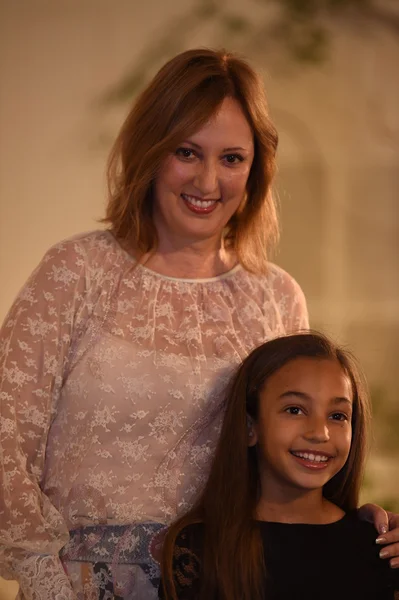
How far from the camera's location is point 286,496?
7.61ft

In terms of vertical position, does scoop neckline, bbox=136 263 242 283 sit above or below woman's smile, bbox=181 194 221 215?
below

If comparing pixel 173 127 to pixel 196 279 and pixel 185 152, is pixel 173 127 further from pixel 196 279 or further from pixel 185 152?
pixel 196 279

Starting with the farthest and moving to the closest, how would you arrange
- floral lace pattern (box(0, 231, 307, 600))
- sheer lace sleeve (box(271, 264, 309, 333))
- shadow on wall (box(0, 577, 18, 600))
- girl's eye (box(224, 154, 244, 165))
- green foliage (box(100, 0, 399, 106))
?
green foliage (box(100, 0, 399, 106))
shadow on wall (box(0, 577, 18, 600))
sheer lace sleeve (box(271, 264, 309, 333))
girl's eye (box(224, 154, 244, 165))
floral lace pattern (box(0, 231, 307, 600))

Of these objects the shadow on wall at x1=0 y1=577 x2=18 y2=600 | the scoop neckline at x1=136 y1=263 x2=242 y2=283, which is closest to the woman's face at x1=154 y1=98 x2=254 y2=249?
the scoop neckline at x1=136 y1=263 x2=242 y2=283

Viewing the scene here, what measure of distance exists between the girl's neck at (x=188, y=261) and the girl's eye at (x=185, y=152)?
23 centimetres

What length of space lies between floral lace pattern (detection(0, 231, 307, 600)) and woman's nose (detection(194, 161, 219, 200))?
263 mm

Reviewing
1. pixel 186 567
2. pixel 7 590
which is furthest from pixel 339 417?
pixel 7 590

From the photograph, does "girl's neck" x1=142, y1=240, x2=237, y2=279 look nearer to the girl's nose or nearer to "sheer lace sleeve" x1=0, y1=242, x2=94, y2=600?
"sheer lace sleeve" x1=0, y1=242, x2=94, y2=600

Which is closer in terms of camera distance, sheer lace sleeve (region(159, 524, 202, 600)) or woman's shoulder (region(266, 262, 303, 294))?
sheer lace sleeve (region(159, 524, 202, 600))

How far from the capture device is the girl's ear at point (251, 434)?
2.38 meters

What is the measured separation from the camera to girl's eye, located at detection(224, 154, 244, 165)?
99.7 inches

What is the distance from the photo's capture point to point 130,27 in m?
3.98

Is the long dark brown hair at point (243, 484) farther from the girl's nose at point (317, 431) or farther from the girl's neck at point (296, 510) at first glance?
the girl's nose at point (317, 431)

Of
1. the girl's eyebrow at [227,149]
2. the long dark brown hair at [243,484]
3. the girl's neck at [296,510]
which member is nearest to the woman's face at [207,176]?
the girl's eyebrow at [227,149]
